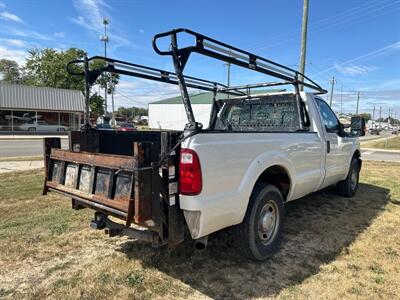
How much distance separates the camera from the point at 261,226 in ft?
13.0

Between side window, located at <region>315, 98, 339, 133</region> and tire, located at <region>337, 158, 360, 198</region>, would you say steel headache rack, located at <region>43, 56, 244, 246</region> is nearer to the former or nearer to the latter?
side window, located at <region>315, 98, 339, 133</region>

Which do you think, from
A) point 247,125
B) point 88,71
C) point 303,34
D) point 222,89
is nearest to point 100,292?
point 88,71

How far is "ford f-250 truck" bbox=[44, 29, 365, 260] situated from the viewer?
2973 millimetres

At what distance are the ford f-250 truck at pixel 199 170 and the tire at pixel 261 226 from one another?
1cm

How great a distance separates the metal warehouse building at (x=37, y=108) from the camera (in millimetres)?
36688

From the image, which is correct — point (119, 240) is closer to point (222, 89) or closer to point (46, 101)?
point (222, 89)

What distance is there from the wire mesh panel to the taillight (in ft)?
9.19

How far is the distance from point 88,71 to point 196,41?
175 centimetres

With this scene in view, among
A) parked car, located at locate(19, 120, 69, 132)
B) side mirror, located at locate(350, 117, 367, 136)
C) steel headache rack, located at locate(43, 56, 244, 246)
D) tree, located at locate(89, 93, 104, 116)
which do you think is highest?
tree, located at locate(89, 93, 104, 116)

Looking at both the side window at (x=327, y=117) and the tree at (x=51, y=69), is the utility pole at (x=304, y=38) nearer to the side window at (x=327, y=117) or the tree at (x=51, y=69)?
the side window at (x=327, y=117)

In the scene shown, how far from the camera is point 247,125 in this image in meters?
5.82

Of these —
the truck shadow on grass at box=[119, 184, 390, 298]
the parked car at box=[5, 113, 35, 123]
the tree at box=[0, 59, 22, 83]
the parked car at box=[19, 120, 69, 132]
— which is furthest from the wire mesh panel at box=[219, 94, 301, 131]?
the tree at box=[0, 59, 22, 83]

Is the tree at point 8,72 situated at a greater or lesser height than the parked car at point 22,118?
greater

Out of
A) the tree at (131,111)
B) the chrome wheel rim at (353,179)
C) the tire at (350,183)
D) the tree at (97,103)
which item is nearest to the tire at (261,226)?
the tire at (350,183)
